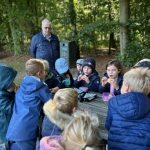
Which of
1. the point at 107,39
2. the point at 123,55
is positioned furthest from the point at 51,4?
the point at 123,55

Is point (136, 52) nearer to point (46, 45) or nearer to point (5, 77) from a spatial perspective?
point (46, 45)

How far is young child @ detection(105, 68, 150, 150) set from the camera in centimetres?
206

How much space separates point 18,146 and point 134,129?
4.38 ft

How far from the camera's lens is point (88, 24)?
9.63 meters

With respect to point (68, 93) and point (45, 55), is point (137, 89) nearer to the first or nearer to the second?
point (68, 93)

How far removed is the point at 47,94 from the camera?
109 inches

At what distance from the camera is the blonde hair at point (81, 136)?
1581mm

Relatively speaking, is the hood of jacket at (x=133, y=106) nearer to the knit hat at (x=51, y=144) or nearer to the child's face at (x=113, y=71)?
the knit hat at (x=51, y=144)

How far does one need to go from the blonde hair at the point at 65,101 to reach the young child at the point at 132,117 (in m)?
0.36

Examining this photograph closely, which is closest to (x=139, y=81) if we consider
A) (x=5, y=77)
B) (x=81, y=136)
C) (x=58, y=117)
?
(x=58, y=117)

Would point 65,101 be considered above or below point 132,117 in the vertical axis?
above

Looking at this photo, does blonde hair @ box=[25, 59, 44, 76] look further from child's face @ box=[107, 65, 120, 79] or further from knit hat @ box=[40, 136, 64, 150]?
knit hat @ box=[40, 136, 64, 150]

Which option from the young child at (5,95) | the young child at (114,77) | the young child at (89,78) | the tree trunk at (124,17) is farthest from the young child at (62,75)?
the tree trunk at (124,17)

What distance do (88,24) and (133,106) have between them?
791 centimetres
